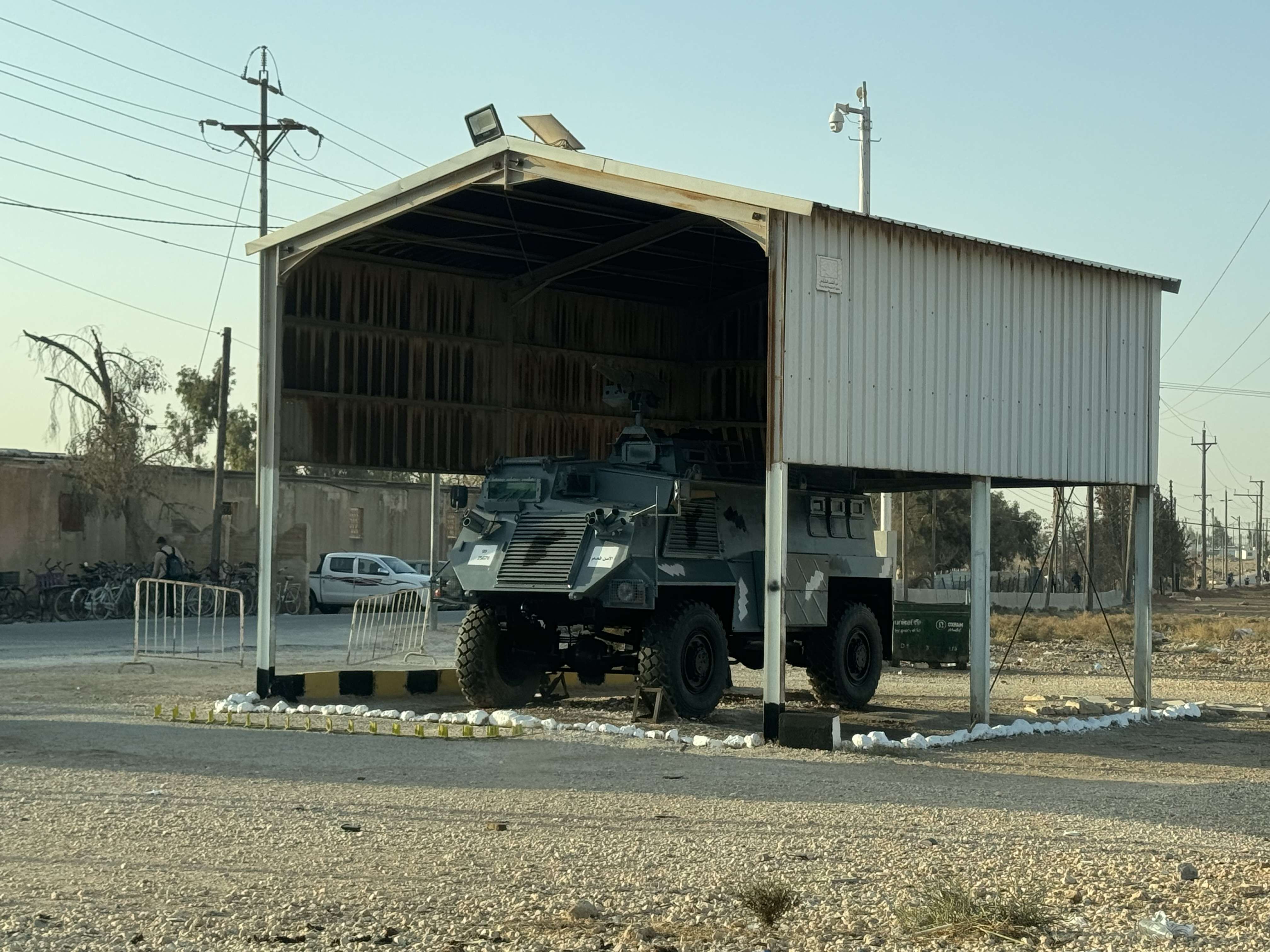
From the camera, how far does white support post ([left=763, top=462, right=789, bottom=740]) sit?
42.6ft

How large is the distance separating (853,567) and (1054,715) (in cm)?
258

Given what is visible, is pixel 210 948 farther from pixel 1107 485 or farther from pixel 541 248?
pixel 541 248

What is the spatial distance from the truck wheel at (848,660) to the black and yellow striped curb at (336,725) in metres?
4.25

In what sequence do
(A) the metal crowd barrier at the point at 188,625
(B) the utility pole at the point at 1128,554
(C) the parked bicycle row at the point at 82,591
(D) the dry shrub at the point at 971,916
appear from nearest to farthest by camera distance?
(D) the dry shrub at the point at 971,916 < (A) the metal crowd barrier at the point at 188,625 < (C) the parked bicycle row at the point at 82,591 < (B) the utility pole at the point at 1128,554

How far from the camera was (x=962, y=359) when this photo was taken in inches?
591

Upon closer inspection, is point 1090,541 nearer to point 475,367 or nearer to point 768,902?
point 475,367

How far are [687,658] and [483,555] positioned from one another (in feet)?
7.42

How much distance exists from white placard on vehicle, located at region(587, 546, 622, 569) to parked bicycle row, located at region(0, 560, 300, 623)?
1753 centimetres

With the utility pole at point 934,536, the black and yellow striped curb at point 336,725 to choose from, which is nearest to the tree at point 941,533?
the utility pole at point 934,536

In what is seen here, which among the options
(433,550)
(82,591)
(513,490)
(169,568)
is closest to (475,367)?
(513,490)

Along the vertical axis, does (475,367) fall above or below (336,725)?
above

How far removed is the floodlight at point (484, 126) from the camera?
48.8 feet

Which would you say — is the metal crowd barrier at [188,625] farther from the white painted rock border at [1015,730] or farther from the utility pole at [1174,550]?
the utility pole at [1174,550]

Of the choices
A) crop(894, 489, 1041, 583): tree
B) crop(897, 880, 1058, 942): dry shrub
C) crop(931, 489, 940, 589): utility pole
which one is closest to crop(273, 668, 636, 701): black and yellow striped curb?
crop(897, 880, 1058, 942): dry shrub
